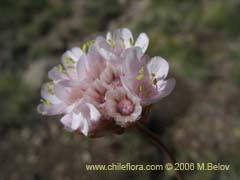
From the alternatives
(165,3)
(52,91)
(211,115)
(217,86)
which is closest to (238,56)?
(217,86)

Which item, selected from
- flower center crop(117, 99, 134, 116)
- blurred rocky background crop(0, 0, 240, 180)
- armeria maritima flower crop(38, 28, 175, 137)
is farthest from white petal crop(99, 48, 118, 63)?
blurred rocky background crop(0, 0, 240, 180)

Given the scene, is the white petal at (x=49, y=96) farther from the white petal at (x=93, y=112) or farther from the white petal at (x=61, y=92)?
the white petal at (x=93, y=112)

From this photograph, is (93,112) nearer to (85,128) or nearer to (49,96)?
(85,128)

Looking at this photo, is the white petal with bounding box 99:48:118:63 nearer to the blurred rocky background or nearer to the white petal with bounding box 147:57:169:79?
the white petal with bounding box 147:57:169:79

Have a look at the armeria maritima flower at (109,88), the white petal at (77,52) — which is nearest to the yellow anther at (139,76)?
the armeria maritima flower at (109,88)

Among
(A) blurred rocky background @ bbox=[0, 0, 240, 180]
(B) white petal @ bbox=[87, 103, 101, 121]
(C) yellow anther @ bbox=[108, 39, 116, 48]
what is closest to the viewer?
(B) white petal @ bbox=[87, 103, 101, 121]

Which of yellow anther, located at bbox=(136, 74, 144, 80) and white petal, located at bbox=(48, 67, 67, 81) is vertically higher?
white petal, located at bbox=(48, 67, 67, 81)
